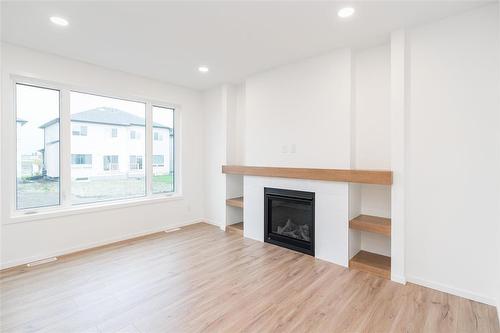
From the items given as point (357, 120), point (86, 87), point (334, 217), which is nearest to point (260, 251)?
point (334, 217)

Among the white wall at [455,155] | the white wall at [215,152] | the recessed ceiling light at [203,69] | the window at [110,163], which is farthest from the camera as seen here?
the white wall at [215,152]

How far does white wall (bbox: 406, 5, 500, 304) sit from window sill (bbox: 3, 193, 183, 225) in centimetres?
391

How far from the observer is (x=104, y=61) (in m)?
3.60

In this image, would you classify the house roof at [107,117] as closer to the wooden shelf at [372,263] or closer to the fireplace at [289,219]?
the fireplace at [289,219]

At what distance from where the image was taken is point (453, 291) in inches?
97.6

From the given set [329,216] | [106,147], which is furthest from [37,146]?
[329,216]

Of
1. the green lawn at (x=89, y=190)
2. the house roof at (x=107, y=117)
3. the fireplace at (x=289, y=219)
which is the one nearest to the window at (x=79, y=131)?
the house roof at (x=107, y=117)

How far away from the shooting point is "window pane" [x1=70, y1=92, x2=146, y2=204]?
12.3 ft

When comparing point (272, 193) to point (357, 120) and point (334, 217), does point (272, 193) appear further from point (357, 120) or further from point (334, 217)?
point (357, 120)

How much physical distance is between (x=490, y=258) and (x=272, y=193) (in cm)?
250

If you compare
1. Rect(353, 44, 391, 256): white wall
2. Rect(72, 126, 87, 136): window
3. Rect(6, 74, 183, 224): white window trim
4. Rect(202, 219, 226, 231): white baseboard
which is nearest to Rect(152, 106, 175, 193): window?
Rect(6, 74, 183, 224): white window trim

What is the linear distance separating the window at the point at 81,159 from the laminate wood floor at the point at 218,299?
1.36 metres

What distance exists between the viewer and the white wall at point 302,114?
3.23 metres

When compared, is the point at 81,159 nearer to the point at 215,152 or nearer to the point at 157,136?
the point at 157,136
